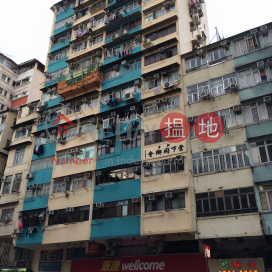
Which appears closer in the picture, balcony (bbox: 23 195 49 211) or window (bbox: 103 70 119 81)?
balcony (bbox: 23 195 49 211)

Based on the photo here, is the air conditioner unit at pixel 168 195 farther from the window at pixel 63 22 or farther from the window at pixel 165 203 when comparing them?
the window at pixel 63 22

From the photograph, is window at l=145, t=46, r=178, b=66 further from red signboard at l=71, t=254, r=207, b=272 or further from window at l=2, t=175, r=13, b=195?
window at l=2, t=175, r=13, b=195

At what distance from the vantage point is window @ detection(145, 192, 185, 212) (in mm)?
19047

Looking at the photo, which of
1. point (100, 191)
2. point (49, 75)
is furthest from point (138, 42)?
point (100, 191)

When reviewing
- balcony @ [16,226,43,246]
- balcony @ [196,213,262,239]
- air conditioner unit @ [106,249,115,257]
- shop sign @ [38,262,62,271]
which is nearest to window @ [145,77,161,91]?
balcony @ [196,213,262,239]

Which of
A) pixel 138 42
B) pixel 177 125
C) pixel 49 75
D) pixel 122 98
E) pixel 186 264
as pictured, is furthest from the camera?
pixel 49 75

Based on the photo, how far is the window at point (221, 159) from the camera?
713 inches

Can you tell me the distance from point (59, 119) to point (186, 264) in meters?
17.7

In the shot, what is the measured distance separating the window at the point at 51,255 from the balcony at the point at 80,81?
14.8 m

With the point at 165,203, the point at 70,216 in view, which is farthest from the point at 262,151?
the point at 70,216

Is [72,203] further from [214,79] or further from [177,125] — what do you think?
[214,79]

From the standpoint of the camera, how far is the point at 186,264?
18547 mm

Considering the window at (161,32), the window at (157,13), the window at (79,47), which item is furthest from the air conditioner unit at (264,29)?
the window at (79,47)

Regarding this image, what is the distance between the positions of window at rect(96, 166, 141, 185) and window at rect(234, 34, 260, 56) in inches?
451
